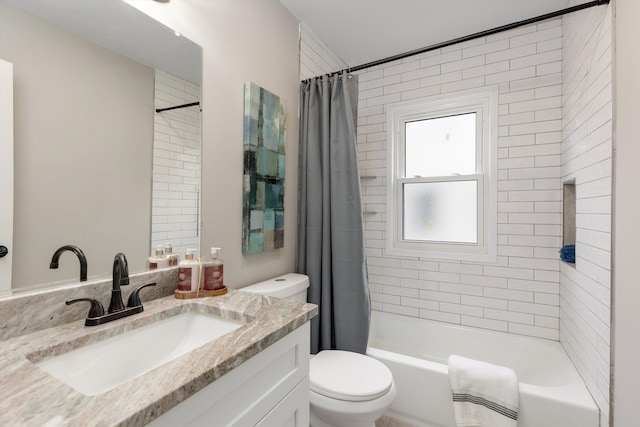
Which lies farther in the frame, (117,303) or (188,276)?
(188,276)

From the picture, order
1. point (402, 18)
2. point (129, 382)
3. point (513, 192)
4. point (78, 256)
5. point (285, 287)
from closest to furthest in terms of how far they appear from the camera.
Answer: point (129, 382) < point (78, 256) < point (285, 287) < point (402, 18) < point (513, 192)

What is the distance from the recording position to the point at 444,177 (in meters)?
2.52

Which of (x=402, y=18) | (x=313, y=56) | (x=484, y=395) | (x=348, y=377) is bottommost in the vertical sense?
(x=484, y=395)

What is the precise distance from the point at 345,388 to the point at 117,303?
105 cm

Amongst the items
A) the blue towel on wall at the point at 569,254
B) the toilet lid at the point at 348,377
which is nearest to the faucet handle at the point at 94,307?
the toilet lid at the point at 348,377

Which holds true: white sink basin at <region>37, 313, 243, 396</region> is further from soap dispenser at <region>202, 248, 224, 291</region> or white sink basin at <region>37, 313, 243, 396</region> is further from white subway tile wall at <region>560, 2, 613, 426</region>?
white subway tile wall at <region>560, 2, 613, 426</region>

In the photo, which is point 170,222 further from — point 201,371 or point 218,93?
point 201,371

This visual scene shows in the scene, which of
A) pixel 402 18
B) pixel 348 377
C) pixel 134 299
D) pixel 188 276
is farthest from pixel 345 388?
pixel 402 18

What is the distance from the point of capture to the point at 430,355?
2.43 m

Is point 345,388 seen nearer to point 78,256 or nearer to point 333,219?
point 333,219

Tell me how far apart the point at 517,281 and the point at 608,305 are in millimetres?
979

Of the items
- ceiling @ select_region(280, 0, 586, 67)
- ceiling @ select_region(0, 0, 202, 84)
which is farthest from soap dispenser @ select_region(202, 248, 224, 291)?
ceiling @ select_region(280, 0, 586, 67)

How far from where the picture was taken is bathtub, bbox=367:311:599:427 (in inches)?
57.3

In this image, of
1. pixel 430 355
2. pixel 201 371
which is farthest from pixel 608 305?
pixel 201 371
